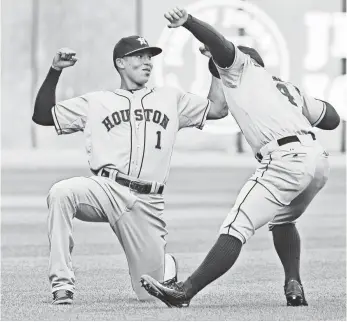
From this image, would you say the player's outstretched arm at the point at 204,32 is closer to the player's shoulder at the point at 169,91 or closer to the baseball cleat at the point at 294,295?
the player's shoulder at the point at 169,91

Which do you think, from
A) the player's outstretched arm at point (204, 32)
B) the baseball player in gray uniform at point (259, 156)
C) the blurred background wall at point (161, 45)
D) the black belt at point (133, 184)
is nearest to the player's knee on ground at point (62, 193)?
the black belt at point (133, 184)

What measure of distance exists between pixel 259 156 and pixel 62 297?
1.49m

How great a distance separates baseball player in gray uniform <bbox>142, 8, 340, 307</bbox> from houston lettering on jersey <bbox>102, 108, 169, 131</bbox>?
1.85ft

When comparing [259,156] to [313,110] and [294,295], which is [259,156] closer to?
[313,110]

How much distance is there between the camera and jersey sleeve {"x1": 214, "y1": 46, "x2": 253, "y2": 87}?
7.96m

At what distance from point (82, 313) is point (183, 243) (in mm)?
4848

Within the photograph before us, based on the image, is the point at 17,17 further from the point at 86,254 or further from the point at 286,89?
Result: the point at 286,89

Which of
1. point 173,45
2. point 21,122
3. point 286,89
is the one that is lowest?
point 21,122

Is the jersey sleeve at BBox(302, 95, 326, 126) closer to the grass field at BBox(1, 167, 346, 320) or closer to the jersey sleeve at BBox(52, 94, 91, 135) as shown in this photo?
the grass field at BBox(1, 167, 346, 320)

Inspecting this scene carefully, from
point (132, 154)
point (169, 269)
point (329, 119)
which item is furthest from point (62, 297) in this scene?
point (329, 119)

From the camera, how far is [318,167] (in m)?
8.04

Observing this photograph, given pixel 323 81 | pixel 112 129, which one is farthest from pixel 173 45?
pixel 112 129

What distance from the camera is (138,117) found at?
8.52 meters

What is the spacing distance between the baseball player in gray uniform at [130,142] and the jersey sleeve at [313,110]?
652mm
